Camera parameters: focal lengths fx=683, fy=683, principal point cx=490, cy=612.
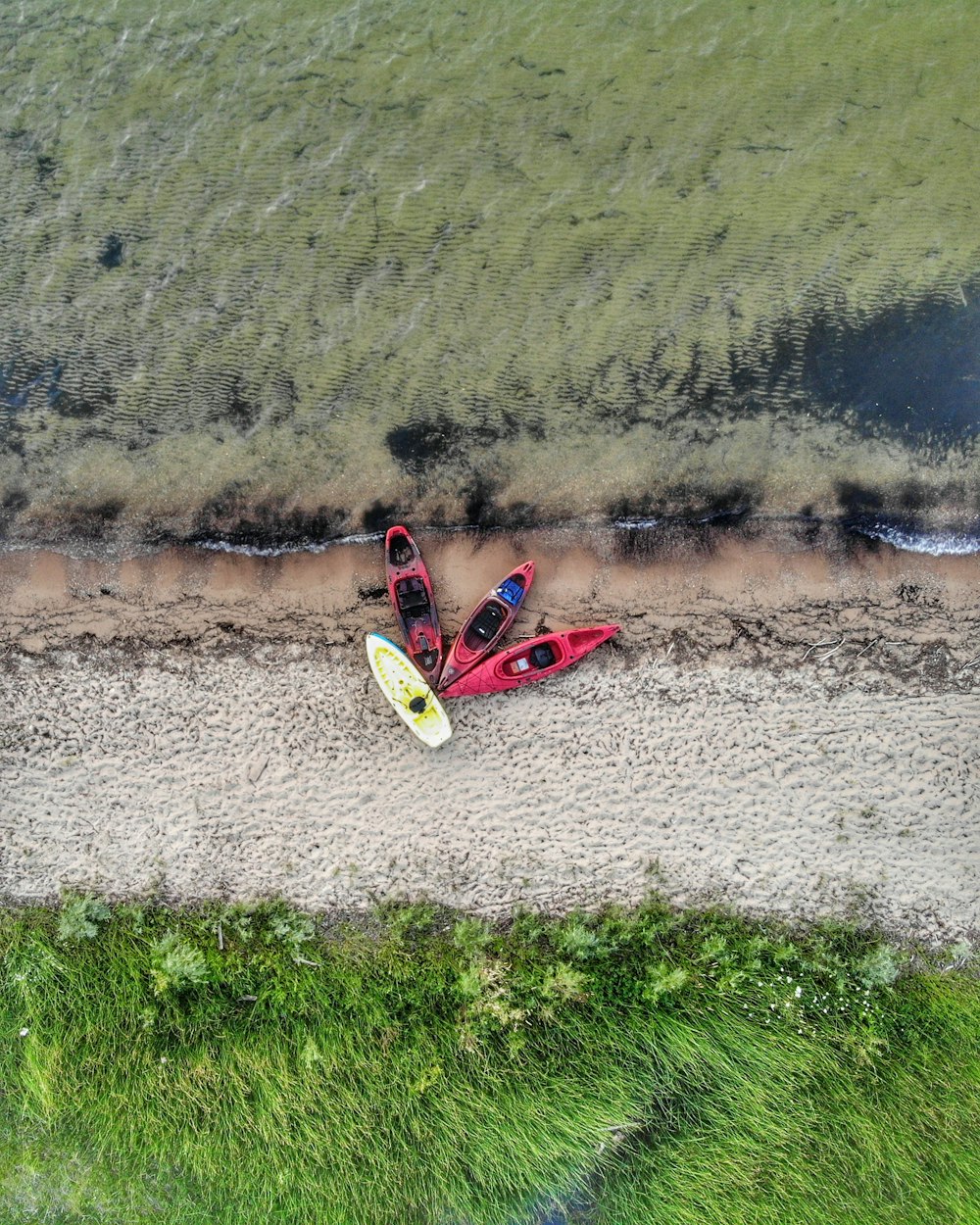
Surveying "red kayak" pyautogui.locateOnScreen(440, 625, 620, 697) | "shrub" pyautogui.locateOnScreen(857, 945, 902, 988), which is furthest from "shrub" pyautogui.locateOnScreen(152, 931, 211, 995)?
"shrub" pyautogui.locateOnScreen(857, 945, 902, 988)

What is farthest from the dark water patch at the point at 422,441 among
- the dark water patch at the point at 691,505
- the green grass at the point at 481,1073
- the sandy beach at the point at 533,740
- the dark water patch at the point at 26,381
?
the green grass at the point at 481,1073

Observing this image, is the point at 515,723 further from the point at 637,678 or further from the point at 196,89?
the point at 196,89

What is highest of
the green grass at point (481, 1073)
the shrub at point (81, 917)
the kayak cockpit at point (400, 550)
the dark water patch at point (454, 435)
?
the dark water patch at point (454, 435)

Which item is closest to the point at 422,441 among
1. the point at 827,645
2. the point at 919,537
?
the point at 827,645

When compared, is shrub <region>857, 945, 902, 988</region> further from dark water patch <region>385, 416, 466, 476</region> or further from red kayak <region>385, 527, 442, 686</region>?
dark water patch <region>385, 416, 466, 476</region>

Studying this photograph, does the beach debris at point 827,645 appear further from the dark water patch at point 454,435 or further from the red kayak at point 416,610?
the red kayak at point 416,610

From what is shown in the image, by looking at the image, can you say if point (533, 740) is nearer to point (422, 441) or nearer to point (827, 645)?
point (827, 645)
